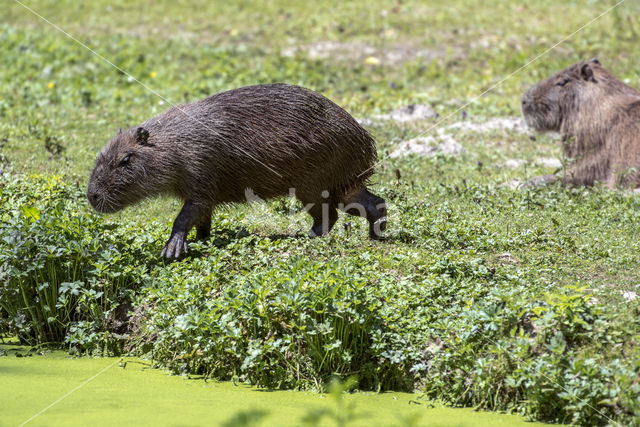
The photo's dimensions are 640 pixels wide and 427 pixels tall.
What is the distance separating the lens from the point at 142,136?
19.7 ft

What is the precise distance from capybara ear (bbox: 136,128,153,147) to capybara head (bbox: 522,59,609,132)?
4.61 meters

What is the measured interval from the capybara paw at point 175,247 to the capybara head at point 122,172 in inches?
20.9

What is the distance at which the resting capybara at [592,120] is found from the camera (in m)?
8.11

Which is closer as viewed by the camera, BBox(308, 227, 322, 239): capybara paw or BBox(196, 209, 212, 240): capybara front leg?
BBox(196, 209, 212, 240): capybara front leg

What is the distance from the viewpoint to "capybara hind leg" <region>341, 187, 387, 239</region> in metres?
6.34

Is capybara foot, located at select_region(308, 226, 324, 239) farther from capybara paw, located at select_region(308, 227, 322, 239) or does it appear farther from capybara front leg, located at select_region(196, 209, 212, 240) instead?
capybara front leg, located at select_region(196, 209, 212, 240)

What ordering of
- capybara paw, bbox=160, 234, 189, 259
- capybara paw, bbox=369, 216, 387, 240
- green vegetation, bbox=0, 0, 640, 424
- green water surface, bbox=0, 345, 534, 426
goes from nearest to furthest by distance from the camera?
green water surface, bbox=0, 345, 534, 426 → green vegetation, bbox=0, 0, 640, 424 → capybara paw, bbox=160, 234, 189, 259 → capybara paw, bbox=369, 216, 387, 240

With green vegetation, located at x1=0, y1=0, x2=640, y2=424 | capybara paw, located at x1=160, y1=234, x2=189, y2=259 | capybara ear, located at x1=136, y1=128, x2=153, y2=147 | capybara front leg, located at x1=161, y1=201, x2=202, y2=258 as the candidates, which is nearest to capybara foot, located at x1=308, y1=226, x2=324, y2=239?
green vegetation, located at x1=0, y1=0, x2=640, y2=424

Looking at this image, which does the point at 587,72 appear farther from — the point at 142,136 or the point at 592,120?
the point at 142,136

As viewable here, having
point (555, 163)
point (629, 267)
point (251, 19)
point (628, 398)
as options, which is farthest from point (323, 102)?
point (251, 19)

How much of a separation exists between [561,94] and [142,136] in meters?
4.73

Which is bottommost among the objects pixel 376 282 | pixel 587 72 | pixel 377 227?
pixel 376 282

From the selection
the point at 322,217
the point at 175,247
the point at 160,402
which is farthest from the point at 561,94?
the point at 160,402

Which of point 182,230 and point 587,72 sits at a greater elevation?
point 587,72
